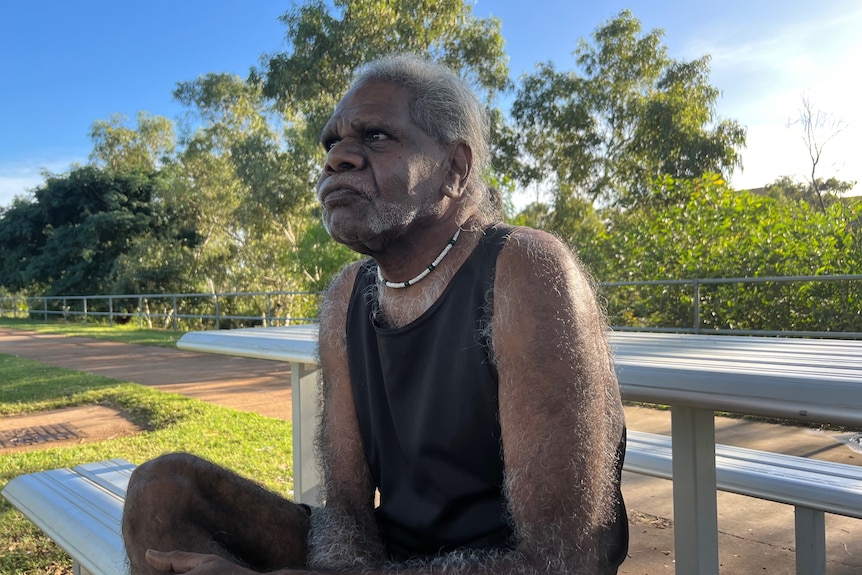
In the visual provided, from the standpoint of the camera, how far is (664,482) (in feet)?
12.7

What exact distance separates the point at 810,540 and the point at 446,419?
4.55 feet

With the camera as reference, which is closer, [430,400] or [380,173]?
[430,400]

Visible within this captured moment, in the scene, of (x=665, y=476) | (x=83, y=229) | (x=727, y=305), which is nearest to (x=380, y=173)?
(x=665, y=476)

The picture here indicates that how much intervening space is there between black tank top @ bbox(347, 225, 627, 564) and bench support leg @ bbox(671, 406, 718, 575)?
29 cm

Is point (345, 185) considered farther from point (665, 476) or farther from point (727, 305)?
point (727, 305)

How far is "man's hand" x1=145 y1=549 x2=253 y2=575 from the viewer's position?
3.80ft

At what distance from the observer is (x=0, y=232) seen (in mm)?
27031

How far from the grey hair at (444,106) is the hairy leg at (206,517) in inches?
34.1

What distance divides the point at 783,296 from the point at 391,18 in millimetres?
9747

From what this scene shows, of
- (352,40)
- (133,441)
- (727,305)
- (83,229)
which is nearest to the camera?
(133,441)

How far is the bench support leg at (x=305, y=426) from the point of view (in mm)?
2801

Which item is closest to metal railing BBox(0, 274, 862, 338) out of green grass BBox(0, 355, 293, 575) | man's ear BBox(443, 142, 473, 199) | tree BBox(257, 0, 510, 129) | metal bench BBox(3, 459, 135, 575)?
green grass BBox(0, 355, 293, 575)

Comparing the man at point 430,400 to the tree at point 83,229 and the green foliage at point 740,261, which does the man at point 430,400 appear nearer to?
the green foliage at point 740,261

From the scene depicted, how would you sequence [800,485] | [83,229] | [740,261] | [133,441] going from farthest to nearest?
[83,229] < [740,261] < [133,441] < [800,485]
